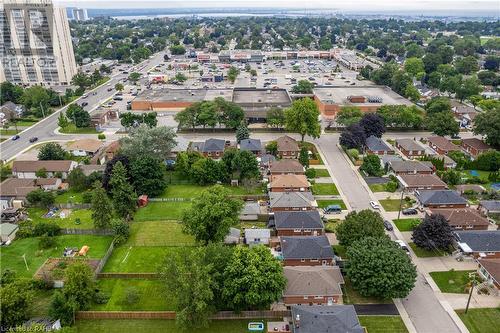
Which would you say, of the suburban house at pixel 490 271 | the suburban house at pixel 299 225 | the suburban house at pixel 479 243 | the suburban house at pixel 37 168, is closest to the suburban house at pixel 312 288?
the suburban house at pixel 299 225

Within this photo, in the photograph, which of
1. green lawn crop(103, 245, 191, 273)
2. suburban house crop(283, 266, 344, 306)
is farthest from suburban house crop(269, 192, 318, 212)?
green lawn crop(103, 245, 191, 273)

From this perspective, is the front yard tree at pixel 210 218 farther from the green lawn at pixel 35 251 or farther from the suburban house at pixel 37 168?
the suburban house at pixel 37 168

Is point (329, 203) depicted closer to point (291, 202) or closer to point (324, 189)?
point (324, 189)

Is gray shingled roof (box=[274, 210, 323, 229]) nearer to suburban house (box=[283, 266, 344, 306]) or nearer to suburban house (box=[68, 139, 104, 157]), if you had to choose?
suburban house (box=[283, 266, 344, 306])

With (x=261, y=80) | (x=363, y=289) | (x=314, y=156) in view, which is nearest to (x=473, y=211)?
(x=363, y=289)

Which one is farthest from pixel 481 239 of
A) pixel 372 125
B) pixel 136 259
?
pixel 136 259
